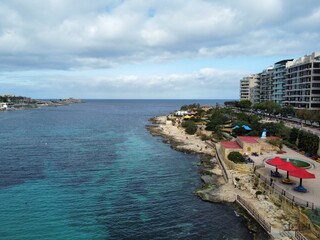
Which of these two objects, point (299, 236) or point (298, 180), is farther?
point (298, 180)

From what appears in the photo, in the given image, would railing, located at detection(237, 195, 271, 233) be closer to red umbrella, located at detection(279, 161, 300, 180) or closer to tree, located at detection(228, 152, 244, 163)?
red umbrella, located at detection(279, 161, 300, 180)

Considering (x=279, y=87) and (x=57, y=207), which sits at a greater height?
(x=279, y=87)

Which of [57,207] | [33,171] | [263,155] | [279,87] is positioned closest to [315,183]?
[263,155]

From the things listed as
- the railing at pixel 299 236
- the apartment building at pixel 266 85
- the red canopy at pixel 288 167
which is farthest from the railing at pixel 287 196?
the apartment building at pixel 266 85

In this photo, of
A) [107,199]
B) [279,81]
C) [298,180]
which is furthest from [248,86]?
[107,199]

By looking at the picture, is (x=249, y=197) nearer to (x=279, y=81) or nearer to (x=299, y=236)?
(x=299, y=236)

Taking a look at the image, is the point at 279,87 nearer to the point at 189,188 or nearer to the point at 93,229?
the point at 189,188
